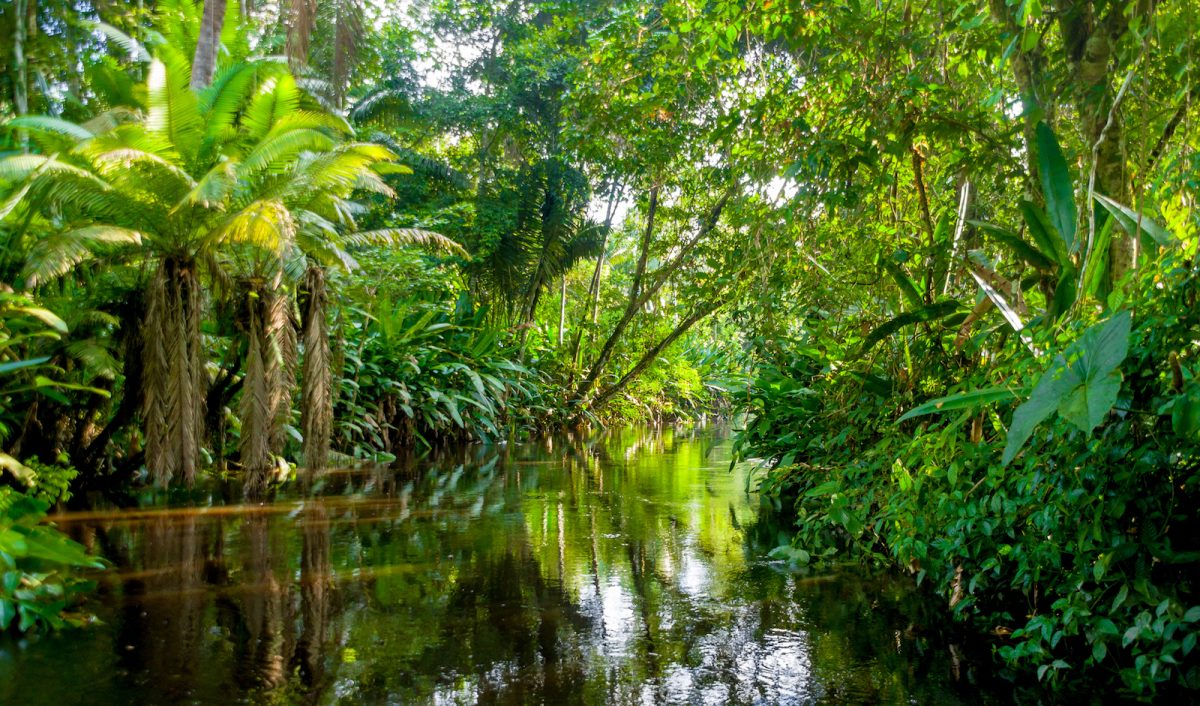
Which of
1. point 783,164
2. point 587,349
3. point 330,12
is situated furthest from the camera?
point 587,349

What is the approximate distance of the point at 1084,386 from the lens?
7.16 feet

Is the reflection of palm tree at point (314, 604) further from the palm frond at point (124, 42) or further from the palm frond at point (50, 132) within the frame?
the palm frond at point (124, 42)

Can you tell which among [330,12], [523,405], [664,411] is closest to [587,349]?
[523,405]

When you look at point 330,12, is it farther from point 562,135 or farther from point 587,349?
point 562,135

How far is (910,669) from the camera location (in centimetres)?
301

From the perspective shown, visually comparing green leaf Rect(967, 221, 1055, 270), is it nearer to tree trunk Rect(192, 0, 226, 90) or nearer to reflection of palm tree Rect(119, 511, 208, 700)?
reflection of palm tree Rect(119, 511, 208, 700)

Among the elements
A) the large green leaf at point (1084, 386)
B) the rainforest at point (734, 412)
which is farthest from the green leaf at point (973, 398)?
the large green leaf at point (1084, 386)

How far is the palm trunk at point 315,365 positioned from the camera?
323 inches

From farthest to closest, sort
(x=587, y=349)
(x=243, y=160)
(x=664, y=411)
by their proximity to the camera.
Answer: (x=664, y=411) < (x=587, y=349) < (x=243, y=160)

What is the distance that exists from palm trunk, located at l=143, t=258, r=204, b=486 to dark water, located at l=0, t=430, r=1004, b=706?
0.58m

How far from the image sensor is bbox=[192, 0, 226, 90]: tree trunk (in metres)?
9.59

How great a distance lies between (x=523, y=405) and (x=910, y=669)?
14.0 m

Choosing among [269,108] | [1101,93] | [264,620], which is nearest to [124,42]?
[269,108]

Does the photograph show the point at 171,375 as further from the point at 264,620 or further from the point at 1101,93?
the point at 1101,93
